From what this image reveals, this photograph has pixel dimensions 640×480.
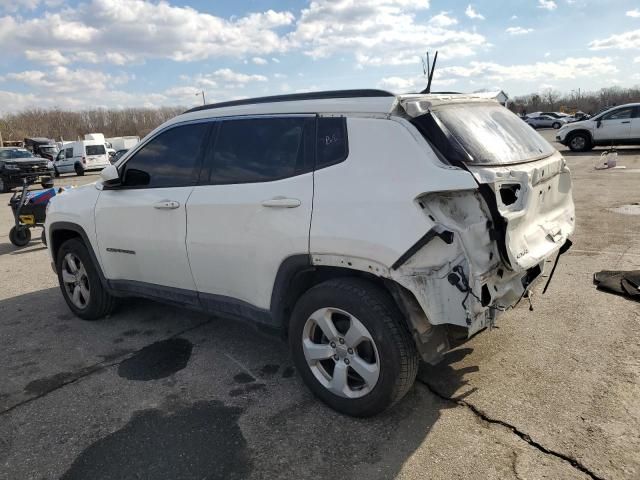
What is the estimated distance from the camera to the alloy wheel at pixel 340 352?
295 cm

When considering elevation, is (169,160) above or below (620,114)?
below

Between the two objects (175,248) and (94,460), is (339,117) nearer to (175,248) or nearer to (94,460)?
(175,248)

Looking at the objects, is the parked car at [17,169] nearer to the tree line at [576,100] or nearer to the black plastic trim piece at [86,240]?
the black plastic trim piece at [86,240]

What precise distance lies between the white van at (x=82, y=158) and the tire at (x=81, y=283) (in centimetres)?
2460

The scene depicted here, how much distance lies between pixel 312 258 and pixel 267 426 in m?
1.05

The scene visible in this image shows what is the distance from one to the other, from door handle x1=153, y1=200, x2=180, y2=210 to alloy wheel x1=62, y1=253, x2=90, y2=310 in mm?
1497

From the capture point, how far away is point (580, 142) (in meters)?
20.1

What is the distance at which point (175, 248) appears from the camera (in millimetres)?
3896

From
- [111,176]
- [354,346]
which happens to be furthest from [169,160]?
[354,346]

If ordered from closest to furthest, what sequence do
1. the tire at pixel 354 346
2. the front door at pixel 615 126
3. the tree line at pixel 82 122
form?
the tire at pixel 354 346 → the front door at pixel 615 126 → the tree line at pixel 82 122

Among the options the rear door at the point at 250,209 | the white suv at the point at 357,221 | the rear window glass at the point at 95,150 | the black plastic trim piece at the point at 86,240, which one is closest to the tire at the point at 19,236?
the black plastic trim piece at the point at 86,240

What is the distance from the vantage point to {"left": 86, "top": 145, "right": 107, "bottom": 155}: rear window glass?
2787 cm

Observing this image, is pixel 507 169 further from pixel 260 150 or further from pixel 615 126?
pixel 615 126

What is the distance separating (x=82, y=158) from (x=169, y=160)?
87.2ft
